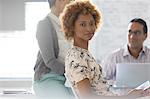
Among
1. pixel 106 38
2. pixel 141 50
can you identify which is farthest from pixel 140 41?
A: pixel 106 38

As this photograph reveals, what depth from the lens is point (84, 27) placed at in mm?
1897

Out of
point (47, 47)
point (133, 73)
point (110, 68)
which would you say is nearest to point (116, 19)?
point (110, 68)

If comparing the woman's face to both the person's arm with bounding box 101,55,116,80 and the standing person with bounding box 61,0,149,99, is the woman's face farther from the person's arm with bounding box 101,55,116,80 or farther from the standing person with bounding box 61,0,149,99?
the person's arm with bounding box 101,55,116,80

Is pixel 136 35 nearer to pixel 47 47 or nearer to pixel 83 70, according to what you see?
pixel 47 47

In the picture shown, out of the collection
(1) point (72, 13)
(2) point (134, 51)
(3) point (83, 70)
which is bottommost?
(2) point (134, 51)

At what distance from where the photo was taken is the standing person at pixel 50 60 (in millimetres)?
2426

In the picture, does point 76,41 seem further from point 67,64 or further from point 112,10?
point 112,10

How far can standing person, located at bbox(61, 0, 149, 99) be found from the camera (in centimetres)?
179

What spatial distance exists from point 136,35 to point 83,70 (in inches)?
53.8

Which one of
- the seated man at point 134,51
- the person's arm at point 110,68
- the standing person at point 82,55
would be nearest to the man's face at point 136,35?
the seated man at point 134,51

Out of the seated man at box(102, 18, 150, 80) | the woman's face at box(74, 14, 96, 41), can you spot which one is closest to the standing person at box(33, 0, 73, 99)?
the woman's face at box(74, 14, 96, 41)

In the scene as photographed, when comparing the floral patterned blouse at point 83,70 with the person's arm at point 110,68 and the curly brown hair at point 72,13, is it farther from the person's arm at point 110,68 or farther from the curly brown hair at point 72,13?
the person's arm at point 110,68

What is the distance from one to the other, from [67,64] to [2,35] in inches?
76.1

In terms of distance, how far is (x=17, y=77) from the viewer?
365cm
